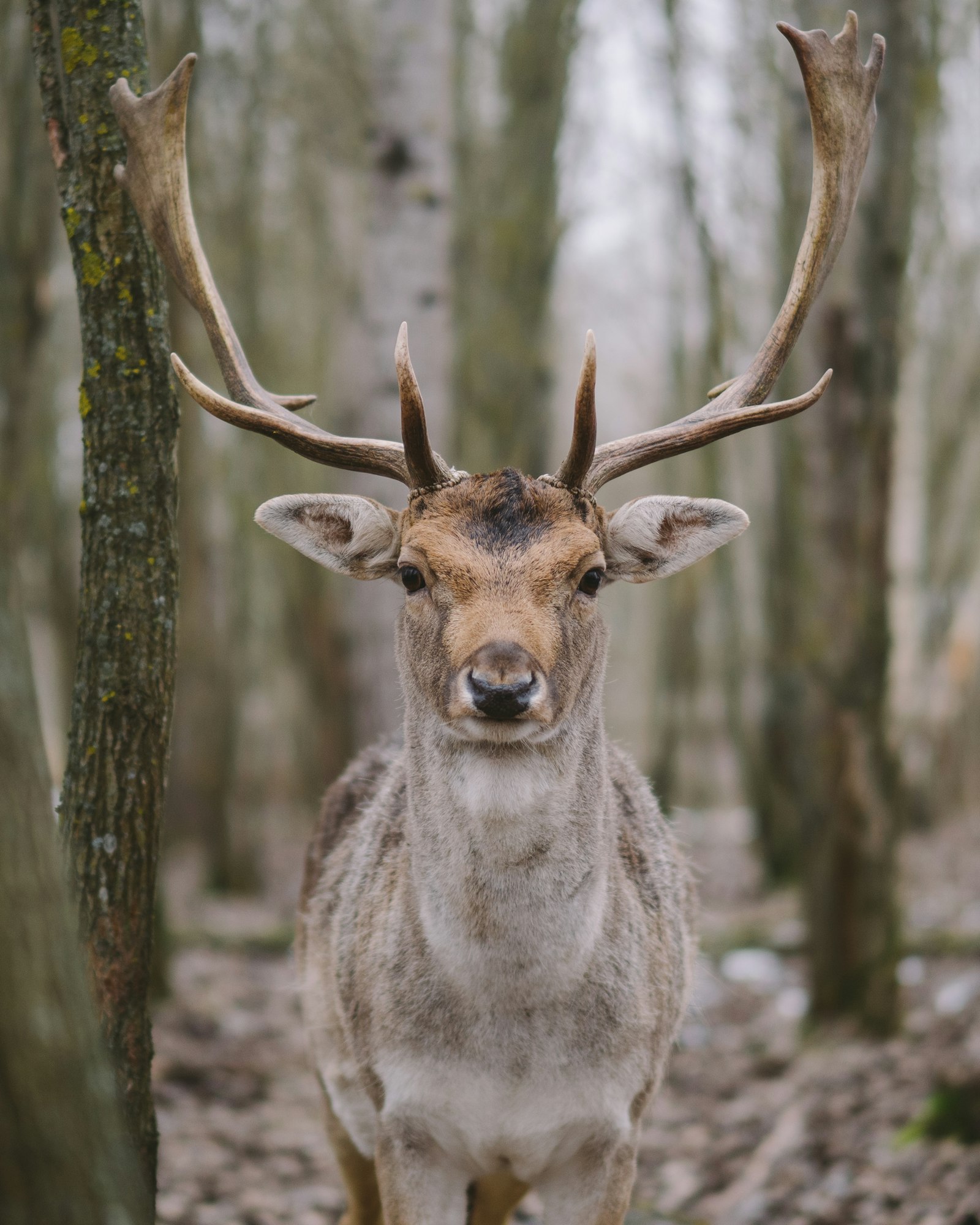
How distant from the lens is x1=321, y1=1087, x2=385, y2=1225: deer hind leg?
17.5 ft

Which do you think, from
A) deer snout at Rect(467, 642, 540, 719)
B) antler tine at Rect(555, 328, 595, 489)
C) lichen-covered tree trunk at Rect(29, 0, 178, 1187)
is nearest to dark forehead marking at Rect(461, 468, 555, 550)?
antler tine at Rect(555, 328, 595, 489)

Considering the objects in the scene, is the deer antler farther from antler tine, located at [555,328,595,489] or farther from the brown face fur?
antler tine, located at [555,328,595,489]

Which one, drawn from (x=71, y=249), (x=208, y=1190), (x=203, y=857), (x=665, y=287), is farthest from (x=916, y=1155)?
(x=665, y=287)

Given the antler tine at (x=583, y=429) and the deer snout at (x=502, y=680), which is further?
the antler tine at (x=583, y=429)

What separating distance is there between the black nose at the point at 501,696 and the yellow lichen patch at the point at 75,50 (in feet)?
8.08

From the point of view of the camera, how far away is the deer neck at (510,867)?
3.96m

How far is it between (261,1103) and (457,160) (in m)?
11.9

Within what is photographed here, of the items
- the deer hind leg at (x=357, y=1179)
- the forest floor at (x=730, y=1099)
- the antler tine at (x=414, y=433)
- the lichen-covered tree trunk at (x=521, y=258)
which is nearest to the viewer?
the antler tine at (x=414, y=433)

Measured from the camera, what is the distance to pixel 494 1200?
193 inches

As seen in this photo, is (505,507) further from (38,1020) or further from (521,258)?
(521,258)

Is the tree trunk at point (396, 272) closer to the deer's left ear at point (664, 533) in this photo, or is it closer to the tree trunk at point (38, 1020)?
the deer's left ear at point (664, 533)

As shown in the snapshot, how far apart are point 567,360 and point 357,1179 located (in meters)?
22.1

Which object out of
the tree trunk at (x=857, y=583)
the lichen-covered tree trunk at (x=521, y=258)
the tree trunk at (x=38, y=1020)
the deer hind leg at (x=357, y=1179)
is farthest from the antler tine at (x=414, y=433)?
the lichen-covered tree trunk at (x=521, y=258)

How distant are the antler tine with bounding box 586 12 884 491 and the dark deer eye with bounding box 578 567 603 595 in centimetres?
40
